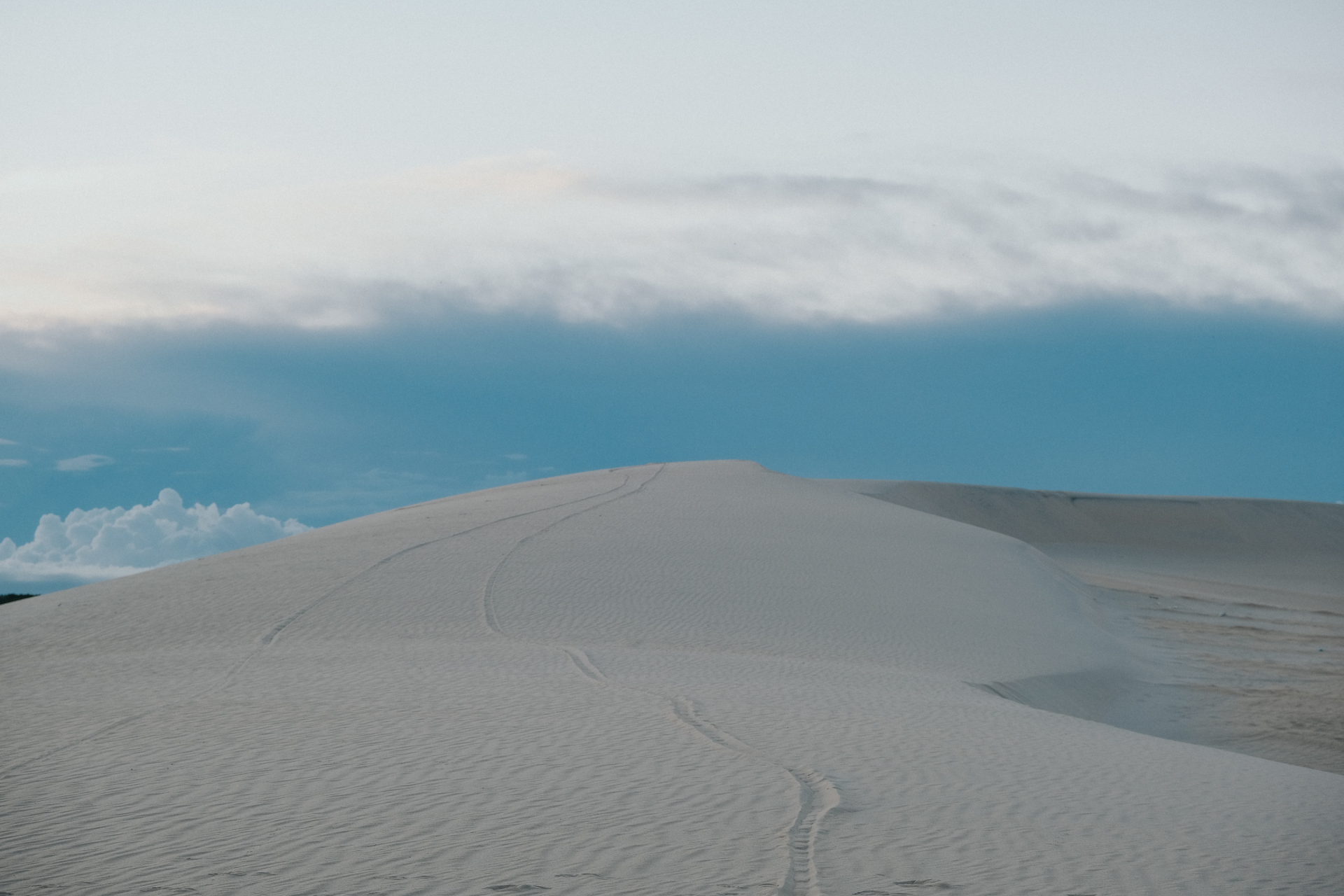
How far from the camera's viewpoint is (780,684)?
482 inches

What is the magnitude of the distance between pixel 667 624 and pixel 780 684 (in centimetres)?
429

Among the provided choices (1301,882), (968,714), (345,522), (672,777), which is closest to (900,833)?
(672,777)

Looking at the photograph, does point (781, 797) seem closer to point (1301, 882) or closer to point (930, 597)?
point (1301, 882)

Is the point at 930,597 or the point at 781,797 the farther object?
the point at 930,597

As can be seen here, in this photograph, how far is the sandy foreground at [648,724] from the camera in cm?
595

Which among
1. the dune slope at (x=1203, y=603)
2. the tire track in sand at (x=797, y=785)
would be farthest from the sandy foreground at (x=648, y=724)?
the dune slope at (x=1203, y=603)

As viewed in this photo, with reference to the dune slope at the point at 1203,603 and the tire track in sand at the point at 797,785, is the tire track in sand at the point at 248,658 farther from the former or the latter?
the dune slope at the point at 1203,603

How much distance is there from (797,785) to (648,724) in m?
2.24

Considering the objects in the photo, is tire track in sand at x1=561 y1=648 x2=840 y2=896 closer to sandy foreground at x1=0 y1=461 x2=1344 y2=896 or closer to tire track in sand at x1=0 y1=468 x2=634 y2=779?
sandy foreground at x1=0 y1=461 x2=1344 y2=896

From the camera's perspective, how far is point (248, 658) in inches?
525

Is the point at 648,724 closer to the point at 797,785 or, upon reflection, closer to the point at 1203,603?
the point at 797,785

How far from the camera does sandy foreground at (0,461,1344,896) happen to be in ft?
19.5

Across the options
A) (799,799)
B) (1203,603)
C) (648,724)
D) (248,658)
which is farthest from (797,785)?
(1203,603)

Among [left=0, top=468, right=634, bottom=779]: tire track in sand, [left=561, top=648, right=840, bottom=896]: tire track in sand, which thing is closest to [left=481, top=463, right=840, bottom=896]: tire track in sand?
[left=561, top=648, right=840, bottom=896]: tire track in sand
